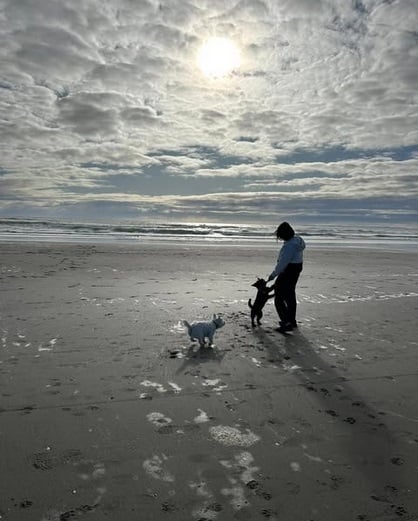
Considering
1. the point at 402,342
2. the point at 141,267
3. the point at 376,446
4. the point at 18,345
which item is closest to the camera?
the point at 376,446

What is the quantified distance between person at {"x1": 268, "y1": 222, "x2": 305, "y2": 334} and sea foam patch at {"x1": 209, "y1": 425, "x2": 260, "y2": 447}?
12.1 feet

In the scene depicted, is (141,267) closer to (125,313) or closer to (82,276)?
(82,276)

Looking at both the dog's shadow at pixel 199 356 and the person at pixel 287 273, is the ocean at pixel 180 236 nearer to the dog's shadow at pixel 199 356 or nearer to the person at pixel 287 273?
the person at pixel 287 273

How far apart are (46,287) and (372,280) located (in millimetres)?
10255

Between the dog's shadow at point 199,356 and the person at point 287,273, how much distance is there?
1.70 meters

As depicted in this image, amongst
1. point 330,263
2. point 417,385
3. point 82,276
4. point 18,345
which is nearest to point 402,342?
point 417,385

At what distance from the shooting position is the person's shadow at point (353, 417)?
314 centimetres

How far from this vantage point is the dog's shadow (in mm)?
5480

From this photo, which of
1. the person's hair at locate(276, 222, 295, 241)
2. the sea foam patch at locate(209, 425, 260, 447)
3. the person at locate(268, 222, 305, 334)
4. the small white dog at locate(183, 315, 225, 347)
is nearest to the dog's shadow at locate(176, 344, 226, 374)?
the small white dog at locate(183, 315, 225, 347)

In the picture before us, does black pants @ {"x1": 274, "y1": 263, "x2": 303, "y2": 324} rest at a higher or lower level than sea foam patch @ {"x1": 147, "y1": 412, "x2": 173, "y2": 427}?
higher

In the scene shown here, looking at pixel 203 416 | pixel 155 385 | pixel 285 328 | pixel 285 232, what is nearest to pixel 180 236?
pixel 285 232

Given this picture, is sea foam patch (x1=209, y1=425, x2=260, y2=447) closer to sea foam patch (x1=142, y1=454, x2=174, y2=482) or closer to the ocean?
sea foam patch (x1=142, y1=454, x2=174, y2=482)

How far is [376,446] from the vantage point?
11.6 feet

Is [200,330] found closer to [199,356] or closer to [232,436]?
[199,356]
